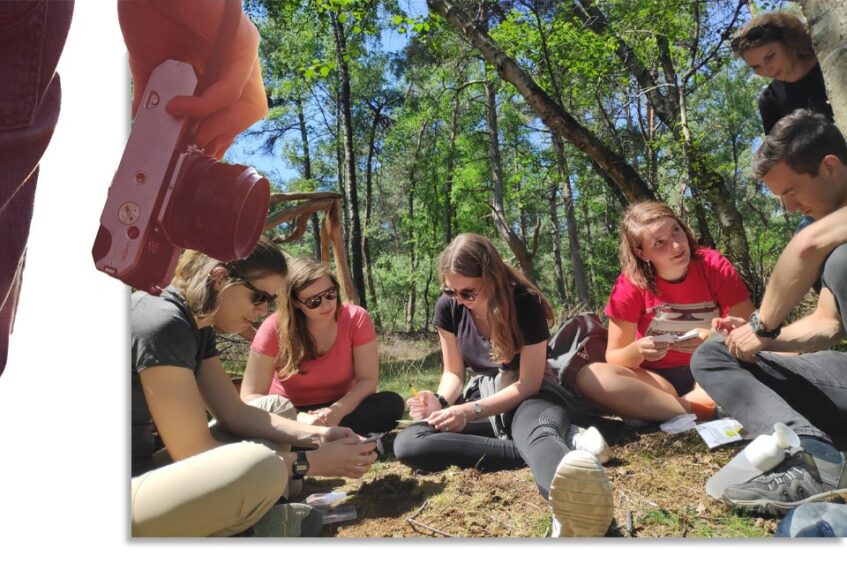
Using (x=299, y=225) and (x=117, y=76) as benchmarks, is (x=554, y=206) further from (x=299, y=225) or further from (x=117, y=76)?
(x=117, y=76)

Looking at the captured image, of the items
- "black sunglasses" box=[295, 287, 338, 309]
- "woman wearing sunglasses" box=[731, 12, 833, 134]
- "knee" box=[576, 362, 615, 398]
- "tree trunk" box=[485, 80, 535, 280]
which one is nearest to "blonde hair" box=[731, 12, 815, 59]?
"woman wearing sunglasses" box=[731, 12, 833, 134]

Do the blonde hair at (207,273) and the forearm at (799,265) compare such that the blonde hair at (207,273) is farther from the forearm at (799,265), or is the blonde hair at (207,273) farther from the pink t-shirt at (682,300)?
the forearm at (799,265)

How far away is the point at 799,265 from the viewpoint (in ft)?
5.82

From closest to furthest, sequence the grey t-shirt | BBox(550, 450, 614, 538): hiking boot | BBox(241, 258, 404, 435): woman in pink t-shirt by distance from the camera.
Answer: BBox(550, 450, 614, 538): hiking boot → the grey t-shirt → BBox(241, 258, 404, 435): woman in pink t-shirt

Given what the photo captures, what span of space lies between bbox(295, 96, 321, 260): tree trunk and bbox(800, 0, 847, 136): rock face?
1.31m

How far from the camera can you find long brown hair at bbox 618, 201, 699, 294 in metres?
1.82

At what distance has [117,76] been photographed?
1980mm

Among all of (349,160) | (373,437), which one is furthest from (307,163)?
(373,437)

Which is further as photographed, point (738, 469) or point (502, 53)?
point (502, 53)

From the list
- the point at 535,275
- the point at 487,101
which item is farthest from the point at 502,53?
the point at 535,275

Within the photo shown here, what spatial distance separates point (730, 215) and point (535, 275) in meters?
0.50

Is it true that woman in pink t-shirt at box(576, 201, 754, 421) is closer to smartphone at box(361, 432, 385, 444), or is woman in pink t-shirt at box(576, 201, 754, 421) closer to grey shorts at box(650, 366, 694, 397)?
grey shorts at box(650, 366, 694, 397)

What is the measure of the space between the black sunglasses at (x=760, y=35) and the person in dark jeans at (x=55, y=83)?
1227 mm

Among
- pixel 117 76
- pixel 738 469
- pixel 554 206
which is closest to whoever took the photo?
pixel 738 469
